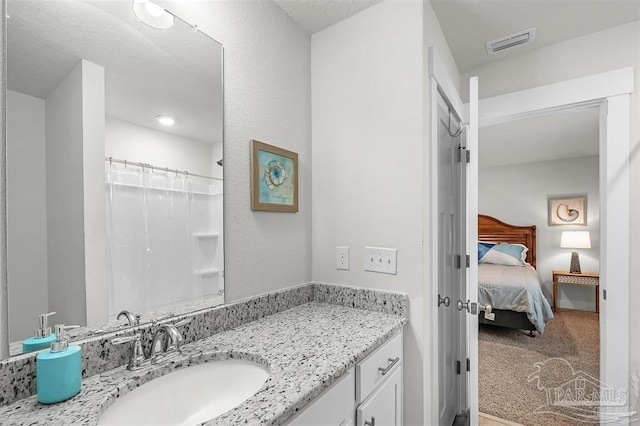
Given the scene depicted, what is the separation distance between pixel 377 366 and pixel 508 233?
16.7ft

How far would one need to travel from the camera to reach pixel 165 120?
3.49 ft

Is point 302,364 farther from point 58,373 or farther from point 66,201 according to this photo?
point 66,201

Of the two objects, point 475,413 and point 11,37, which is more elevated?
point 11,37

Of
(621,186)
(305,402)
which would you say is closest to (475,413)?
(305,402)

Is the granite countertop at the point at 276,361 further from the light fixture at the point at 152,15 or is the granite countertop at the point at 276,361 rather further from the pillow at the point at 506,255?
the pillow at the point at 506,255

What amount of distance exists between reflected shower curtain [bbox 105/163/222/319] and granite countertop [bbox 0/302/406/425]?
0.67 ft

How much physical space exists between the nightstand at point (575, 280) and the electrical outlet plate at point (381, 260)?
4.57 m

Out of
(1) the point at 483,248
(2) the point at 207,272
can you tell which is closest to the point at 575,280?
(1) the point at 483,248

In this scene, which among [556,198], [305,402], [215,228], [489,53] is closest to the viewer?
[305,402]

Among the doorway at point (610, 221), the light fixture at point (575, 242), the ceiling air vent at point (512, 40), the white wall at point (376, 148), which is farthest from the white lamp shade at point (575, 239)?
the white wall at point (376, 148)

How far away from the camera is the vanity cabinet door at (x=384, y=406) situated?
998 mm

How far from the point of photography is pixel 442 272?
1.63 metres

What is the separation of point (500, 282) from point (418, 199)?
2878mm

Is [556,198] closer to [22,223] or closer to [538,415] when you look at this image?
[538,415]
